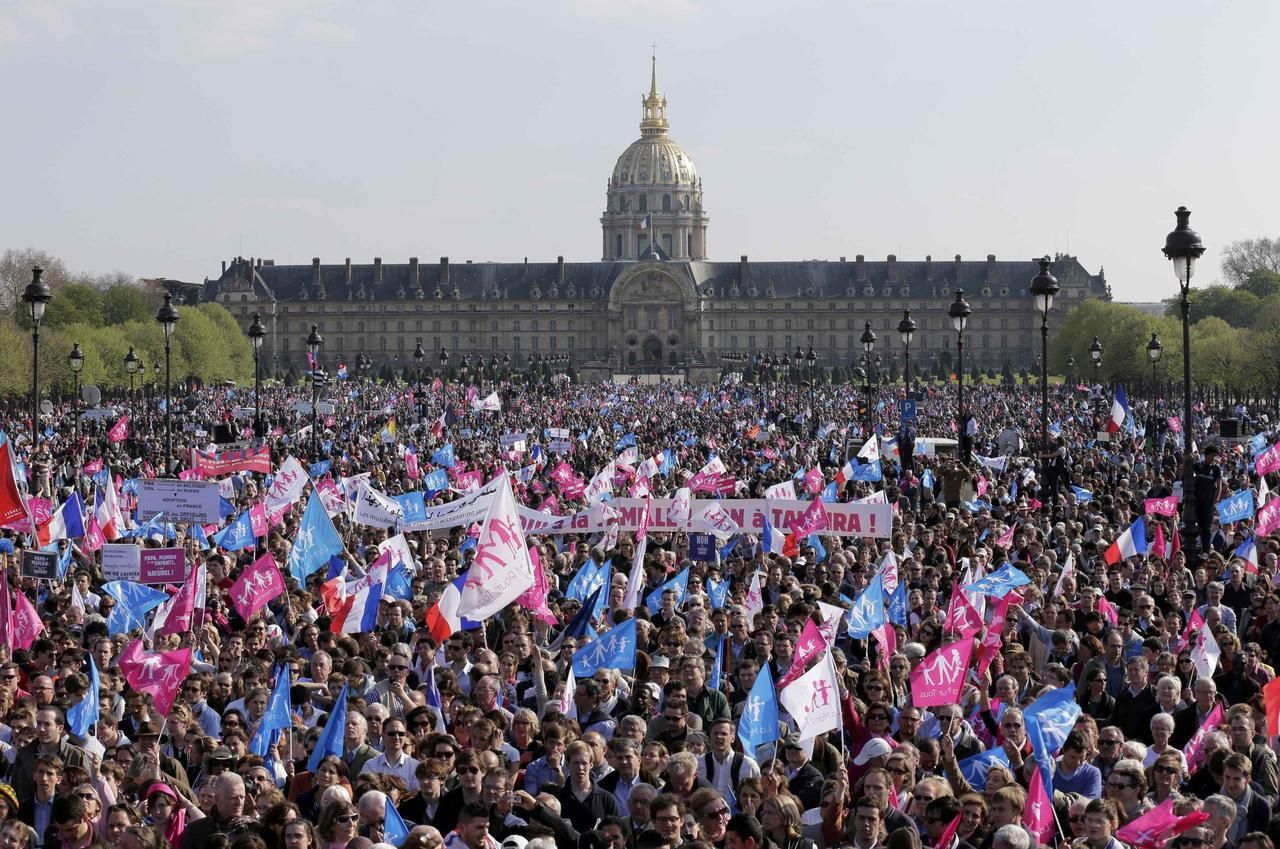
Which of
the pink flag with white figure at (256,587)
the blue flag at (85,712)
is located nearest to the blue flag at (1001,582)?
the pink flag with white figure at (256,587)

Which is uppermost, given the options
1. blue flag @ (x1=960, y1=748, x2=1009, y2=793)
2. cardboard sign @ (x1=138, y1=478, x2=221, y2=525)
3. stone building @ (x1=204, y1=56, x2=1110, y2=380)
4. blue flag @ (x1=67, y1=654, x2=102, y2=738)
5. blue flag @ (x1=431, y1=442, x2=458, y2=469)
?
stone building @ (x1=204, y1=56, x2=1110, y2=380)

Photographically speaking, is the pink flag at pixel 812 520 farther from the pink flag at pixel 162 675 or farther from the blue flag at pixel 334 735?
the blue flag at pixel 334 735

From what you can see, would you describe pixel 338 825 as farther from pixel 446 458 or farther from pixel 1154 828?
pixel 446 458

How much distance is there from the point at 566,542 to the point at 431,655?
30.9ft

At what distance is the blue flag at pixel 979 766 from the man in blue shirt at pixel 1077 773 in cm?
25

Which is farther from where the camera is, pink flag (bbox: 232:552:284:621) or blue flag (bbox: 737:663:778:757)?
pink flag (bbox: 232:552:284:621)

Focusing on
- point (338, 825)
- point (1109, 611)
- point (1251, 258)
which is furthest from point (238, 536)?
point (1251, 258)

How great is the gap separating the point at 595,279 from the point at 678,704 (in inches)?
5604

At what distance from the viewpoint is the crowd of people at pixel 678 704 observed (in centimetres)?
767

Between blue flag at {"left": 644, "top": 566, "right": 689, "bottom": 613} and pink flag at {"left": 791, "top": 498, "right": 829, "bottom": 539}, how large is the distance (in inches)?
138

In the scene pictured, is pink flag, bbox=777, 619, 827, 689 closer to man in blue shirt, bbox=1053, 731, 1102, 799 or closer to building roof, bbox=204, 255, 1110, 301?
man in blue shirt, bbox=1053, 731, 1102, 799

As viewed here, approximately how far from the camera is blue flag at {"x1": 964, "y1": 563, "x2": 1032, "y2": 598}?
13.9 meters

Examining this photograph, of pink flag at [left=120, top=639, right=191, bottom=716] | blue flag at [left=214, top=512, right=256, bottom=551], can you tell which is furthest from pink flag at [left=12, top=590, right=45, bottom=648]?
blue flag at [left=214, top=512, right=256, bottom=551]

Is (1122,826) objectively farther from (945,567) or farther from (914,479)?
(914,479)
